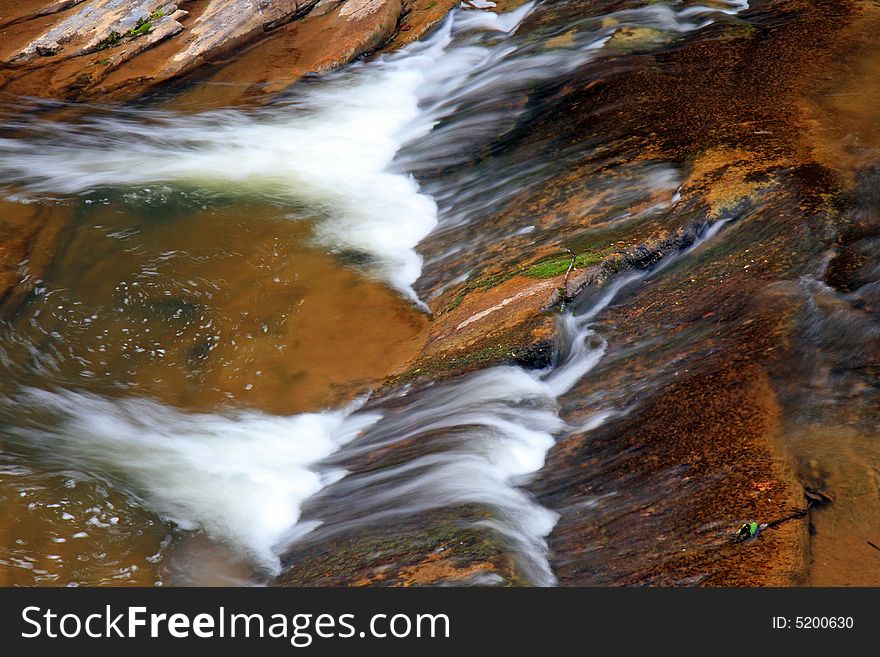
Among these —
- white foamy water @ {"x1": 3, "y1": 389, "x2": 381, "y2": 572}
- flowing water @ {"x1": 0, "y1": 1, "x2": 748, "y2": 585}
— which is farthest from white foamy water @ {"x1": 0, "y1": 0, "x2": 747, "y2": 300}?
white foamy water @ {"x1": 3, "y1": 389, "x2": 381, "y2": 572}

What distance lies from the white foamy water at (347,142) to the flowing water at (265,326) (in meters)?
0.04

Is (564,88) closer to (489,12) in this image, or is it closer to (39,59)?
(489,12)

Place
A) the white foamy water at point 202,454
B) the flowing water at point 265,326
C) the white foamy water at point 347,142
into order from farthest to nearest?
the white foamy water at point 347,142 → the white foamy water at point 202,454 → the flowing water at point 265,326

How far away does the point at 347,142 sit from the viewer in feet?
41.8

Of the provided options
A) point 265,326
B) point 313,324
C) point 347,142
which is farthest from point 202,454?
point 347,142

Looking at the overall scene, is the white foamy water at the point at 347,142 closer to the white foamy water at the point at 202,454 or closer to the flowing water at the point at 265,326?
the flowing water at the point at 265,326

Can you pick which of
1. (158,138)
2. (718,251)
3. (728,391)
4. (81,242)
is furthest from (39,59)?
(728,391)

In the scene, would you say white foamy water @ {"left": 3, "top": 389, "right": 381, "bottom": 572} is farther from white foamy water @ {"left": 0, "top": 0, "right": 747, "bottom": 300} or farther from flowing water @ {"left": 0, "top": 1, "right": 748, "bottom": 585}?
white foamy water @ {"left": 0, "top": 0, "right": 747, "bottom": 300}

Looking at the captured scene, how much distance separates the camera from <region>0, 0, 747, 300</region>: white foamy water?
10.8 meters

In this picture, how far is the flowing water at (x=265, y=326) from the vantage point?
20.7 ft

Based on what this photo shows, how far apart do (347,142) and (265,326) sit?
4.67 meters

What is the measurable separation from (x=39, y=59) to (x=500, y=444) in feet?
39.6

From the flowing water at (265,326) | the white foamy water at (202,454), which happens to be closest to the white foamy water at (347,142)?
the flowing water at (265,326)

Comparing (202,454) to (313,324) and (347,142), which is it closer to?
(313,324)
